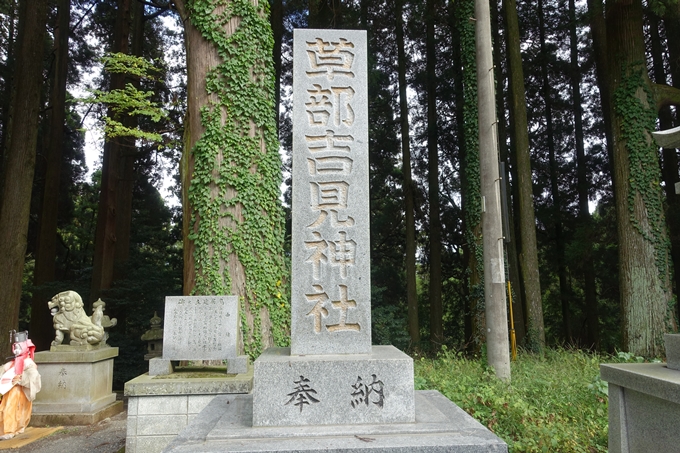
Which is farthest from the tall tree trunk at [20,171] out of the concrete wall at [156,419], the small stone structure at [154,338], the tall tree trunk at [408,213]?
the tall tree trunk at [408,213]

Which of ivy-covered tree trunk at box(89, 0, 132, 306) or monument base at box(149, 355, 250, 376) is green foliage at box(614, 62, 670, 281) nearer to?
monument base at box(149, 355, 250, 376)

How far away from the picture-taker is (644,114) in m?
9.23

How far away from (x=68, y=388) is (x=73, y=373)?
234 millimetres

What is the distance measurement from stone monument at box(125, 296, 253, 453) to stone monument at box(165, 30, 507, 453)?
46.9 inches

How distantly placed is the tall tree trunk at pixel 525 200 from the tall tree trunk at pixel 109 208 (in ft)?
33.4

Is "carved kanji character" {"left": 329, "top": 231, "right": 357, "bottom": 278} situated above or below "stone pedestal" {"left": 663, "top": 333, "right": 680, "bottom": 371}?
above

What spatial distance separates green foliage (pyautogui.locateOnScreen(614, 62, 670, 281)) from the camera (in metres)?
8.97

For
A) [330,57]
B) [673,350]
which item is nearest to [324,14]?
[330,57]

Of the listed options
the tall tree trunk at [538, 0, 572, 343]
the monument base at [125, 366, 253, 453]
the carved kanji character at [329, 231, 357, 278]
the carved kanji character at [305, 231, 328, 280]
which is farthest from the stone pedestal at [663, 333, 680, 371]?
the tall tree trunk at [538, 0, 572, 343]

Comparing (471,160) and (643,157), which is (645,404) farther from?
(471,160)

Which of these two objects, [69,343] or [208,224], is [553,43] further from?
[69,343]

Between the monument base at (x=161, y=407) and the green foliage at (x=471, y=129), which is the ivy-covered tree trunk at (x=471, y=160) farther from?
the monument base at (x=161, y=407)

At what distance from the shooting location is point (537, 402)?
17.1 feet

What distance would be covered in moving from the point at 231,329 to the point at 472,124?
8.22m
